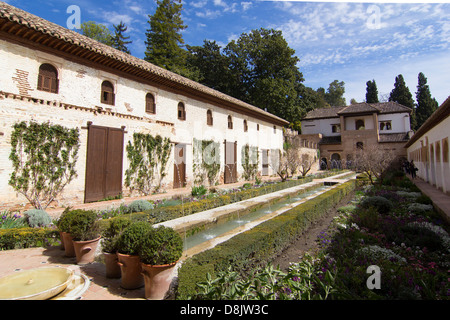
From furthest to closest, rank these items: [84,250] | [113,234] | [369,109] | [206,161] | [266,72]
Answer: [369,109] < [266,72] < [206,161] < [84,250] < [113,234]

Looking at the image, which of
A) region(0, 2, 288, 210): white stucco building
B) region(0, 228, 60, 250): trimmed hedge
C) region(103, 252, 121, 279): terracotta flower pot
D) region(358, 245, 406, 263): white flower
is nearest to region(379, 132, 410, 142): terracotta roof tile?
region(0, 2, 288, 210): white stucco building

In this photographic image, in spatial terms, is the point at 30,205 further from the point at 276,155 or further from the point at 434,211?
the point at 276,155

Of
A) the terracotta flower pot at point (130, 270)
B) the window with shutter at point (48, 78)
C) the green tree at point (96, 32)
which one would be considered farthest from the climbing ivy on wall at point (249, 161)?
the green tree at point (96, 32)

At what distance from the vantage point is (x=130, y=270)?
131 inches

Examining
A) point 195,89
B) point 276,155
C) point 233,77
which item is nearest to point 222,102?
point 195,89

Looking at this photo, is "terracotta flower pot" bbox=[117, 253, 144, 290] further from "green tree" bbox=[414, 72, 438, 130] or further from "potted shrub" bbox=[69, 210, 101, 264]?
"green tree" bbox=[414, 72, 438, 130]

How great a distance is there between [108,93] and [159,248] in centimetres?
962

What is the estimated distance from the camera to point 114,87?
10672 millimetres

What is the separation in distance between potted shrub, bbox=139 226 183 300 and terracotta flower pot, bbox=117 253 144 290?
0.26 meters

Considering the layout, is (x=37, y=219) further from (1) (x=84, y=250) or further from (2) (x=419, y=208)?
(2) (x=419, y=208)

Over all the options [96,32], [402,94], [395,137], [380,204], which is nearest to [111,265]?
[380,204]

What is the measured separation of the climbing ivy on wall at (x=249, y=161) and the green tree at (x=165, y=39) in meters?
14.5

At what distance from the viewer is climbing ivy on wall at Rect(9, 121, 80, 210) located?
7.69 m

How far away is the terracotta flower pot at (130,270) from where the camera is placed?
10.9 feet
